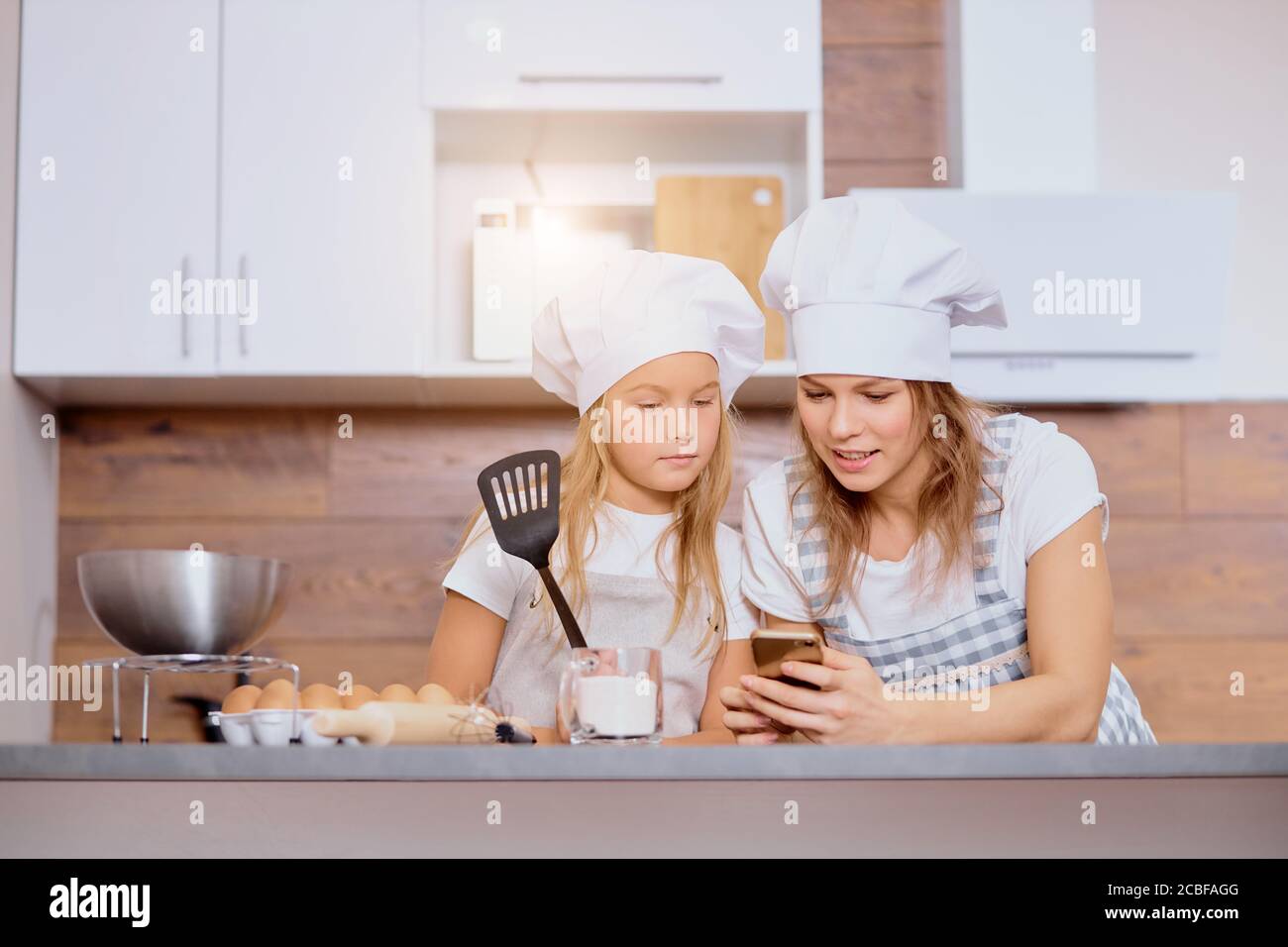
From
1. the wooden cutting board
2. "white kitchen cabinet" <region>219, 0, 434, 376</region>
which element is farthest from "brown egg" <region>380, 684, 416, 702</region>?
the wooden cutting board

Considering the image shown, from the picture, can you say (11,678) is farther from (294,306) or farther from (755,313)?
(755,313)

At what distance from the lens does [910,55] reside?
220 cm

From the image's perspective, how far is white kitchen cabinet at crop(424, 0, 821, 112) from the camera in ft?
6.31

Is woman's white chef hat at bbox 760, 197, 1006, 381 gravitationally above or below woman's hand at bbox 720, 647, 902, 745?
above

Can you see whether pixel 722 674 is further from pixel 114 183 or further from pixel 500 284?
pixel 114 183

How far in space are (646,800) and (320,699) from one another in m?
0.27

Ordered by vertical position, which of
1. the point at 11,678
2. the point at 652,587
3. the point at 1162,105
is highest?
the point at 1162,105

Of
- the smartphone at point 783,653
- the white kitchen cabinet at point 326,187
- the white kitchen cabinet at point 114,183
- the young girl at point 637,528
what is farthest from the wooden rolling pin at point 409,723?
the white kitchen cabinet at point 114,183

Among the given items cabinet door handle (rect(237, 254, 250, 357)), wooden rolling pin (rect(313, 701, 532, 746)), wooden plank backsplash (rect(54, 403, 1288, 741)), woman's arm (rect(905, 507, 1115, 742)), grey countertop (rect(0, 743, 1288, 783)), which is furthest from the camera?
wooden plank backsplash (rect(54, 403, 1288, 741))

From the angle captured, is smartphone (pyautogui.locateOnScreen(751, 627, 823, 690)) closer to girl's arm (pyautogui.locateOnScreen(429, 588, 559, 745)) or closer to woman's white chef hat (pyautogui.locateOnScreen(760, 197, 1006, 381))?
woman's white chef hat (pyautogui.locateOnScreen(760, 197, 1006, 381))

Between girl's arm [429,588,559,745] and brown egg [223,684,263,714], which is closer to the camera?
brown egg [223,684,263,714]

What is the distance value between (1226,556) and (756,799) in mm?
1813

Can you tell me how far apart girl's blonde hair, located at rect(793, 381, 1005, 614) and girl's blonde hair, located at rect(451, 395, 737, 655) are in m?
0.12

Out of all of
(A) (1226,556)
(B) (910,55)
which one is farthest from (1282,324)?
(B) (910,55)
